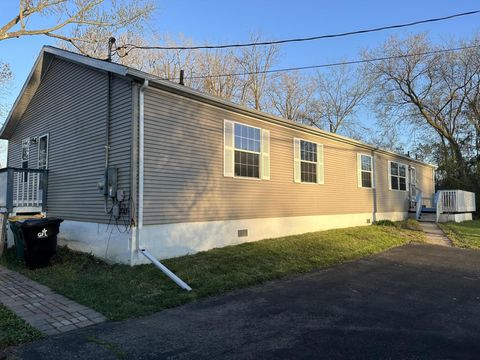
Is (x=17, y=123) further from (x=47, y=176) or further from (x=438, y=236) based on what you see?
(x=438, y=236)

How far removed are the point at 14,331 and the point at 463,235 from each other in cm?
1374

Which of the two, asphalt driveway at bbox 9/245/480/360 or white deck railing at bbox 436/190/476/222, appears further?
white deck railing at bbox 436/190/476/222

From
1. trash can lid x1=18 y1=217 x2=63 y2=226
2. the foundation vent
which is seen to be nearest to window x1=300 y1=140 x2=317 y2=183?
the foundation vent

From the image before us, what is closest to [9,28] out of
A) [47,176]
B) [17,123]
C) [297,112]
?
[17,123]

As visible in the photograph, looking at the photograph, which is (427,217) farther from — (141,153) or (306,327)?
(306,327)

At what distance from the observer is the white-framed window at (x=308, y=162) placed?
12.3m

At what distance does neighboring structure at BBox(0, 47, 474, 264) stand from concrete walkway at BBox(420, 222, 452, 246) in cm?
326

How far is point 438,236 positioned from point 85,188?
1129 centimetres

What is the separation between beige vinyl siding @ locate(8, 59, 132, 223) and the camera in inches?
327

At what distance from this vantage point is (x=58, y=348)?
4016mm

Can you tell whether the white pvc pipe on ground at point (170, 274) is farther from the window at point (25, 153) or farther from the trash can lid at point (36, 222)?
the window at point (25, 153)

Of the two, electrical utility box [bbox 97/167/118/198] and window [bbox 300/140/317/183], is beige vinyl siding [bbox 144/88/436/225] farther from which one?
electrical utility box [bbox 97/167/118/198]

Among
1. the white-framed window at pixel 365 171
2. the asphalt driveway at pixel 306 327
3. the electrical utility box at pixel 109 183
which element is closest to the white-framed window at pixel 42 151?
the electrical utility box at pixel 109 183

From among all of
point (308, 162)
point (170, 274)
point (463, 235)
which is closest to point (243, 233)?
point (170, 274)
